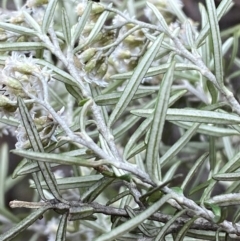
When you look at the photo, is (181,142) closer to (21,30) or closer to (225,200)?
(225,200)

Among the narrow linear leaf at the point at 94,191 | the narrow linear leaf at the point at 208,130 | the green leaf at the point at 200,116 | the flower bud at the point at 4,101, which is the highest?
the flower bud at the point at 4,101

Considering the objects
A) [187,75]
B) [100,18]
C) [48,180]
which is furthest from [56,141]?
[187,75]

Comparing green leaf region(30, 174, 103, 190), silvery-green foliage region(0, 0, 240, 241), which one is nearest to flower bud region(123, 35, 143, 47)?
silvery-green foliage region(0, 0, 240, 241)

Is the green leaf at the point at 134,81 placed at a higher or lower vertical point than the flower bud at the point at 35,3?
lower

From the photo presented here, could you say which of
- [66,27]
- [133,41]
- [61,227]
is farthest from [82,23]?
[61,227]

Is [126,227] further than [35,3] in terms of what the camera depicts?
No

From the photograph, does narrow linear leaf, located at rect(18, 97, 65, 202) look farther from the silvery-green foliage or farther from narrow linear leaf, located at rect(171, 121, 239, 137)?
narrow linear leaf, located at rect(171, 121, 239, 137)

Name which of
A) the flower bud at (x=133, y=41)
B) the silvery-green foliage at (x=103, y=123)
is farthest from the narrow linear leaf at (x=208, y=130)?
the flower bud at (x=133, y=41)

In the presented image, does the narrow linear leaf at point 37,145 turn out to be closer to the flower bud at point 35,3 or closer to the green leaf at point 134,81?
the green leaf at point 134,81
